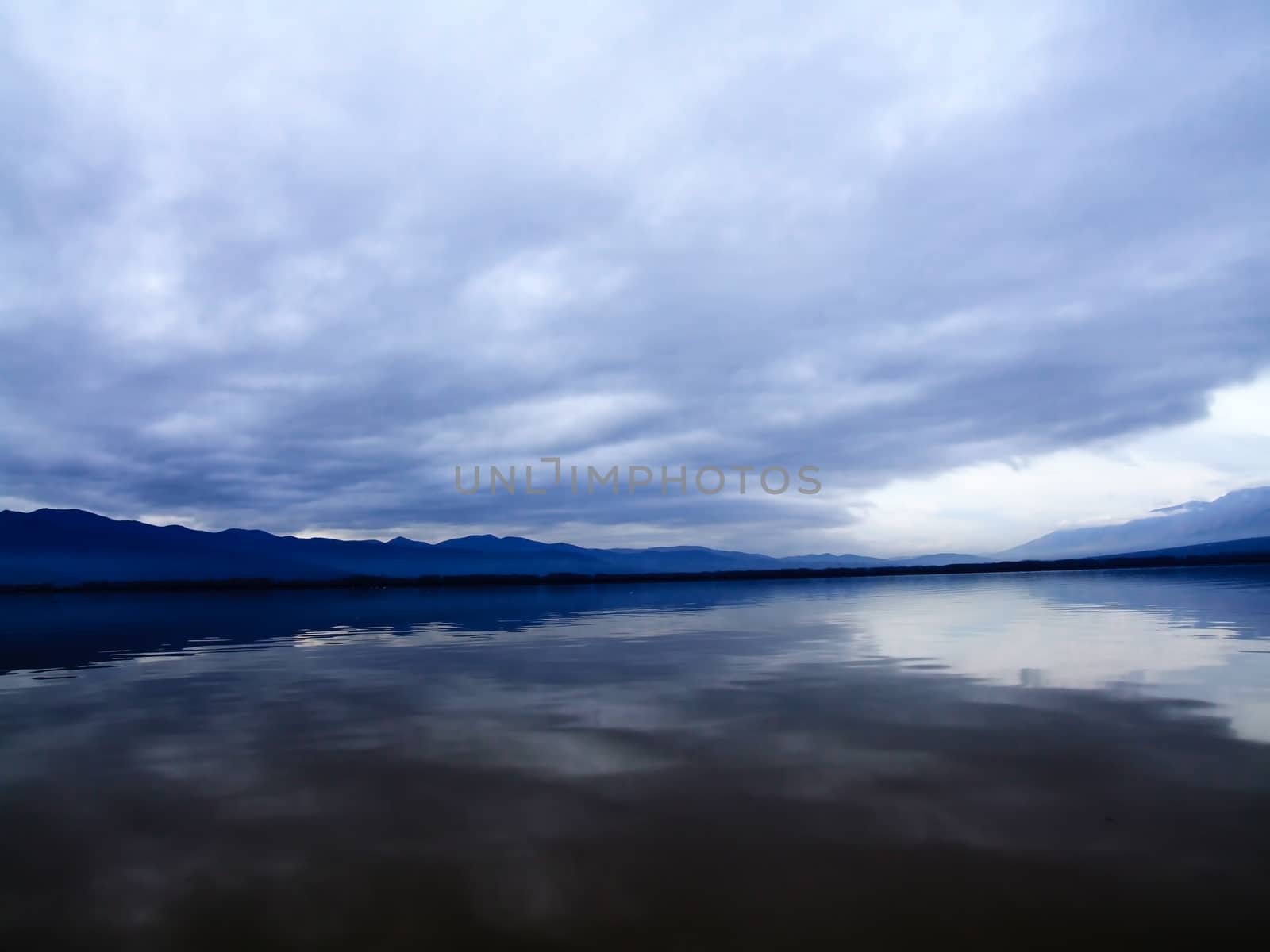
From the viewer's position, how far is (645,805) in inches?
418

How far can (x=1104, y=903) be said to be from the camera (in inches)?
290

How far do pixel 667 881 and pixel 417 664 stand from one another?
20377 millimetres

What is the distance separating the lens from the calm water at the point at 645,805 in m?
7.39

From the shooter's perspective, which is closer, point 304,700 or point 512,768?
point 512,768

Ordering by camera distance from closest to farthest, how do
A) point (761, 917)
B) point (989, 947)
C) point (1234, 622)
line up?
point (989, 947), point (761, 917), point (1234, 622)

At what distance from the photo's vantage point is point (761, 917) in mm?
7289

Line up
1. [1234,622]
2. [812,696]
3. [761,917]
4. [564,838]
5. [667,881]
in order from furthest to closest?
[1234,622] → [812,696] → [564,838] → [667,881] → [761,917]

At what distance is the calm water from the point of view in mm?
7395

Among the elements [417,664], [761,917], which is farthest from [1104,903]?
[417,664]

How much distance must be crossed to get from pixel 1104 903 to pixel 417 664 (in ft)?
75.7

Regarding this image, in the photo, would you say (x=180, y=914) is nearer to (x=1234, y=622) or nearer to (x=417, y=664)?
(x=417, y=664)

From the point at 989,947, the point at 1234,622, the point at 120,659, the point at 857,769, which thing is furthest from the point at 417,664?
the point at 1234,622

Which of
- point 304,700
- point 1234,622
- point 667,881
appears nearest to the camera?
point 667,881

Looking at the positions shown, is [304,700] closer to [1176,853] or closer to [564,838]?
[564,838]
